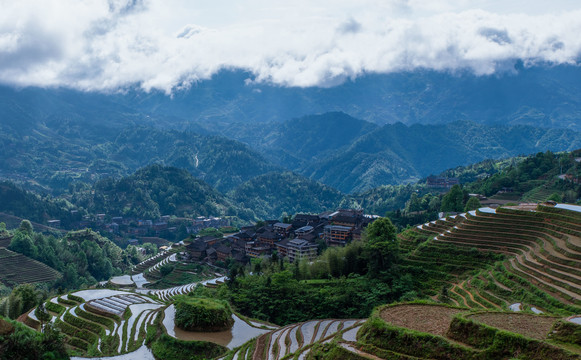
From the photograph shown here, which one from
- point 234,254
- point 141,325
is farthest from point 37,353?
point 234,254

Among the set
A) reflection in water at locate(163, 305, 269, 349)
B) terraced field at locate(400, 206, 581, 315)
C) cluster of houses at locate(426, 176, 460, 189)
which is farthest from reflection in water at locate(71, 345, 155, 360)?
cluster of houses at locate(426, 176, 460, 189)

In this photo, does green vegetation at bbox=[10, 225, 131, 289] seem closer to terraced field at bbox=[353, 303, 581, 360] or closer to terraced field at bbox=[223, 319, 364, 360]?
terraced field at bbox=[223, 319, 364, 360]

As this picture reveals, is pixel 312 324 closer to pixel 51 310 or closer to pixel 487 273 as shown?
pixel 487 273

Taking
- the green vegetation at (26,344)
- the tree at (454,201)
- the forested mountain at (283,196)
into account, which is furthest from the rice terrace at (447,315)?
the forested mountain at (283,196)

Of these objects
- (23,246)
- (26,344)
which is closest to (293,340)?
(26,344)

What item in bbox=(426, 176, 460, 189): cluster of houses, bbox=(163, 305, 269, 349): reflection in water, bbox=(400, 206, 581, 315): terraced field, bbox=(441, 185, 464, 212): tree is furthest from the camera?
bbox=(426, 176, 460, 189): cluster of houses

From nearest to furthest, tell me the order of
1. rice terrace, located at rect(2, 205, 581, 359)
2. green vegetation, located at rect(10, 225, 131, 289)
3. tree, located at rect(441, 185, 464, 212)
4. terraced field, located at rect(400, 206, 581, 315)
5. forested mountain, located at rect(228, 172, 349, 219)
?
Answer: rice terrace, located at rect(2, 205, 581, 359) < terraced field, located at rect(400, 206, 581, 315) < tree, located at rect(441, 185, 464, 212) < green vegetation, located at rect(10, 225, 131, 289) < forested mountain, located at rect(228, 172, 349, 219)

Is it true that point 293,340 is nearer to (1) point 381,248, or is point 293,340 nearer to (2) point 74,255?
(1) point 381,248
